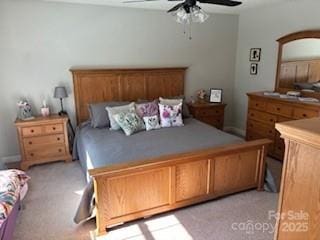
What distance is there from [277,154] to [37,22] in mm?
4021

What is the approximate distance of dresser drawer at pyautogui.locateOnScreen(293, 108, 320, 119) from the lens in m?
3.46

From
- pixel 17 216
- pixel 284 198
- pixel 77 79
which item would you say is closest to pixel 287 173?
pixel 284 198

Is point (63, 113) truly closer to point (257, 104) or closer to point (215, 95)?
point (215, 95)

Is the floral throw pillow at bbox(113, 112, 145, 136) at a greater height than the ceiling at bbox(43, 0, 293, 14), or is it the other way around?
the ceiling at bbox(43, 0, 293, 14)

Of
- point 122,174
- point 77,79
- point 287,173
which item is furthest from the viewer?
point 77,79

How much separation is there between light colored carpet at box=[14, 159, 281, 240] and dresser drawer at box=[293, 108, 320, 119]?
125cm

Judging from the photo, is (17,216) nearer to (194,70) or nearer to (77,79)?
(77,79)

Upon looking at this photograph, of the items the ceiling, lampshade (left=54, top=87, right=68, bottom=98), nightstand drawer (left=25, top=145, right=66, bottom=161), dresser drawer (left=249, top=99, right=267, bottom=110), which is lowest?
nightstand drawer (left=25, top=145, right=66, bottom=161)

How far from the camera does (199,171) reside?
2742 mm

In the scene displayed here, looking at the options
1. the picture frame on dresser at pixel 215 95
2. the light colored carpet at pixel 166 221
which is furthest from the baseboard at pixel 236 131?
the light colored carpet at pixel 166 221

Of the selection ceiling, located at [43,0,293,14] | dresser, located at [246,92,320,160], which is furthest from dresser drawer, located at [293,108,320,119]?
ceiling, located at [43,0,293,14]

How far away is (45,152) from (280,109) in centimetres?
351

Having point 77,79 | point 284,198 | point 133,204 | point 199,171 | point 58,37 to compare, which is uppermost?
point 58,37

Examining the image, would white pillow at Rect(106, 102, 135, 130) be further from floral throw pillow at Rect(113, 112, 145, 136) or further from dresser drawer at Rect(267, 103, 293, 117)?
dresser drawer at Rect(267, 103, 293, 117)
